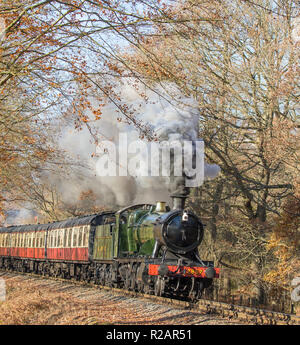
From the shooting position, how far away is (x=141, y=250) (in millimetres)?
15539

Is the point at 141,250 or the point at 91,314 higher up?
the point at 141,250

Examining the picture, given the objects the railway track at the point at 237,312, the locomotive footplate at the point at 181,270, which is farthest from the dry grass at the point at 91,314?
the locomotive footplate at the point at 181,270

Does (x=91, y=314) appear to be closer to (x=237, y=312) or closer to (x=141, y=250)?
(x=237, y=312)

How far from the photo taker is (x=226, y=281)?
2705cm

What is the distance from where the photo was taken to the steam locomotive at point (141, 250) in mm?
13758

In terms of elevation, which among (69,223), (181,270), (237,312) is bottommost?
(237,312)

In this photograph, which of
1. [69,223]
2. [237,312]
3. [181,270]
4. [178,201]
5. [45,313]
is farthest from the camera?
[69,223]

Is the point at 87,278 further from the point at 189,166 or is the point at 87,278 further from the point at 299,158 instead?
the point at 299,158

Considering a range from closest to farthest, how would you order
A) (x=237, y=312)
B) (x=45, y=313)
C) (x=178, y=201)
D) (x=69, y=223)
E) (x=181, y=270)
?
(x=45, y=313), (x=237, y=312), (x=181, y=270), (x=178, y=201), (x=69, y=223)
